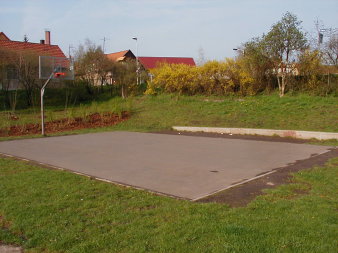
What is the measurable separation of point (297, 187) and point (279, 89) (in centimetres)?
1307

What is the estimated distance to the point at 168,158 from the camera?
8781mm

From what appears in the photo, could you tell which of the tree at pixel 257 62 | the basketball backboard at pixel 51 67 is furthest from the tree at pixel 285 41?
the basketball backboard at pixel 51 67

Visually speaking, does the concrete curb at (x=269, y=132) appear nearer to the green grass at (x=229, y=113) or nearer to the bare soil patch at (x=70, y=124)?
the green grass at (x=229, y=113)

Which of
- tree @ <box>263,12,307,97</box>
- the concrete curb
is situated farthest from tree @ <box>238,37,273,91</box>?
the concrete curb

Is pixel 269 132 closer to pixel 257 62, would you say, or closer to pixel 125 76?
pixel 257 62

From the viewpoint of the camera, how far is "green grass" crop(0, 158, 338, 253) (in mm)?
3645

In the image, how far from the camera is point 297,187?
19.0 feet

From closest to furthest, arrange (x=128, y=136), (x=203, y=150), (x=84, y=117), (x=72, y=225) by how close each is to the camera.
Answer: (x=72, y=225) < (x=203, y=150) < (x=128, y=136) < (x=84, y=117)

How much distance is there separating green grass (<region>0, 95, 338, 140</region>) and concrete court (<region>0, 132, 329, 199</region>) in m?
2.74

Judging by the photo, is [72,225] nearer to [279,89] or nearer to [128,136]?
[128,136]

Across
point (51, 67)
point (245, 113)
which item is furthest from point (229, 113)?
point (51, 67)

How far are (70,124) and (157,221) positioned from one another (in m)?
13.8

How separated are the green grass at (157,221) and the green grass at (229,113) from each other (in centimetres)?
805

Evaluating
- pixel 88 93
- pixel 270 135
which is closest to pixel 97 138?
pixel 270 135
